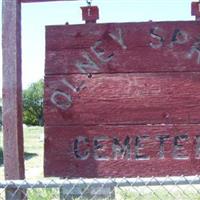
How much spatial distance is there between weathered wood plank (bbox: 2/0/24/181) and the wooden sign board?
0.19 m

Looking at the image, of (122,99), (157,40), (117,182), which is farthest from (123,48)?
(117,182)

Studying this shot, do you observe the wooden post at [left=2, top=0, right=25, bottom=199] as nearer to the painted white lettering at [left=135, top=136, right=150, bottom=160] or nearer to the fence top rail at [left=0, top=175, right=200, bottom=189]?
the fence top rail at [left=0, top=175, right=200, bottom=189]

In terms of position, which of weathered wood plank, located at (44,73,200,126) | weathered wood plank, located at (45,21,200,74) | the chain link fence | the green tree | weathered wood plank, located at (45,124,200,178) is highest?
weathered wood plank, located at (45,21,200,74)

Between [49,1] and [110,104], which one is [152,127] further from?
[49,1]

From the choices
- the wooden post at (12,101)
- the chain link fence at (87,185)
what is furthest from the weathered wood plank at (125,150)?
the wooden post at (12,101)

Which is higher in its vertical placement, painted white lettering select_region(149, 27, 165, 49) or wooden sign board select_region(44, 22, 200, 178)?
painted white lettering select_region(149, 27, 165, 49)

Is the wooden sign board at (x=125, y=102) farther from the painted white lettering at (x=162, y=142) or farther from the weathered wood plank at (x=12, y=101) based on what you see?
the weathered wood plank at (x=12, y=101)

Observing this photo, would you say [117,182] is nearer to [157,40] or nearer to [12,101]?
[12,101]

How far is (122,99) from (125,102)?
3 cm

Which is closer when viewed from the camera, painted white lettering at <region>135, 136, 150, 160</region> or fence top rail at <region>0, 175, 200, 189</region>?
fence top rail at <region>0, 175, 200, 189</region>

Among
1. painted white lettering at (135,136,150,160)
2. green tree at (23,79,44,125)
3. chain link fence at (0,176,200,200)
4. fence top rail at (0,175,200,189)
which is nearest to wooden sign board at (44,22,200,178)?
painted white lettering at (135,136,150,160)

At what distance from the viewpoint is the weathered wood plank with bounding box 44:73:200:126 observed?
3.93 m

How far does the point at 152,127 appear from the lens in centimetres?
392

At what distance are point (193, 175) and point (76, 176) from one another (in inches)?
30.5
